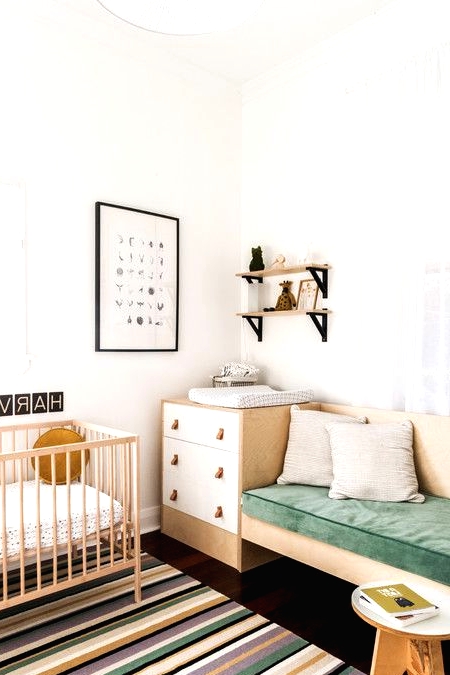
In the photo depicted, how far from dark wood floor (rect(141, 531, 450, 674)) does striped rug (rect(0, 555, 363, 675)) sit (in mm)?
66

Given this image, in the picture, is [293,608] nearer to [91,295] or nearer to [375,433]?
[375,433]

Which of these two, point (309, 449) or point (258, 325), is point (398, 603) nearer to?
point (309, 449)

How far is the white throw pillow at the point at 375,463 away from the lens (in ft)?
7.36

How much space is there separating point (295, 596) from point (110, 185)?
2275mm

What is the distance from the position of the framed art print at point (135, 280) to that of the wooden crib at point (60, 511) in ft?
1.96

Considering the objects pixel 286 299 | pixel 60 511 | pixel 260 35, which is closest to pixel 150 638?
pixel 60 511

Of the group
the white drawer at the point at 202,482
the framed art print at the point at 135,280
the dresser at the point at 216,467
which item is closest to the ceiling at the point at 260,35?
the framed art print at the point at 135,280

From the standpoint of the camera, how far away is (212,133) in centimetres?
342

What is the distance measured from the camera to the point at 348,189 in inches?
114

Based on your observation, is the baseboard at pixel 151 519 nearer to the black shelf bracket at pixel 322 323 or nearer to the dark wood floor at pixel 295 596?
the dark wood floor at pixel 295 596

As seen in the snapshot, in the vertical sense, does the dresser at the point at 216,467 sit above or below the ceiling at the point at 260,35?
below

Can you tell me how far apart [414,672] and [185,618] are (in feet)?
2.97

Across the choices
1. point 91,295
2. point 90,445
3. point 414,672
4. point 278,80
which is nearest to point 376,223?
point 278,80

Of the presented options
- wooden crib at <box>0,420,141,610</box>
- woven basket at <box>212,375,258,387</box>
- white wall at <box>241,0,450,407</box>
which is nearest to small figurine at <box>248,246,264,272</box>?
white wall at <box>241,0,450,407</box>
